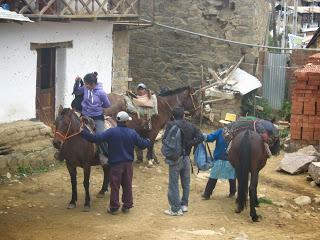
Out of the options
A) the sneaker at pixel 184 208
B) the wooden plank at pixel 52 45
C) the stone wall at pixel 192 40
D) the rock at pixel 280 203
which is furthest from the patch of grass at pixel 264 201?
the stone wall at pixel 192 40

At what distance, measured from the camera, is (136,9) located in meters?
14.3

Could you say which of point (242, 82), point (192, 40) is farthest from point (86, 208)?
point (192, 40)

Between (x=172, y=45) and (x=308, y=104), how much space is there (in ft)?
20.4

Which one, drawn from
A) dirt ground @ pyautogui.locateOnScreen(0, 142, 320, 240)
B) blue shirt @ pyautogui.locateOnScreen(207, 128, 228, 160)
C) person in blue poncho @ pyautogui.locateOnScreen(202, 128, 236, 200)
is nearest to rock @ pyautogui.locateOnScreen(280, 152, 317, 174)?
dirt ground @ pyautogui.locateOnScreen(0, 142, 320, 240)

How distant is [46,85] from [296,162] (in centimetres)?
573

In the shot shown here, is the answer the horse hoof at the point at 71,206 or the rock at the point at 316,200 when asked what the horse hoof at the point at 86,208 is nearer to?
the horse hoof at the point at 71,206

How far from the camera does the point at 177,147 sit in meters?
8.34

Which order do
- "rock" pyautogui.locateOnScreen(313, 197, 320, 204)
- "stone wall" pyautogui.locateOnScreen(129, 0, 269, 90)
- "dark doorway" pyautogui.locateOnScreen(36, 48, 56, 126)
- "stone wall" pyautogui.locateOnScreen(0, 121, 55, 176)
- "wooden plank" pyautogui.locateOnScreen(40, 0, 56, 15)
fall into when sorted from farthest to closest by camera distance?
"stone wall" pyautogui.locateOnScreen(129, 0, 269, 90) < "dark doorway" pyautogui.locateOnScreen(36, 48, 56, 126) < "wooden plank" pyautogui.locateOnScreen(40, 0, 56, 15) < "stone wall" pyautogui.locateOnScreen(0, 121, 55, 176) < "rock" pyautogui.locateOnScreen(313, 197, 320, 204)

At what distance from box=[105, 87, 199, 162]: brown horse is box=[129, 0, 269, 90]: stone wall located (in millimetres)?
4689

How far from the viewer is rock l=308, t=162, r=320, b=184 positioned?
35.3 feet

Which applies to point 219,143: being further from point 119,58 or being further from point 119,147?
point 119,58

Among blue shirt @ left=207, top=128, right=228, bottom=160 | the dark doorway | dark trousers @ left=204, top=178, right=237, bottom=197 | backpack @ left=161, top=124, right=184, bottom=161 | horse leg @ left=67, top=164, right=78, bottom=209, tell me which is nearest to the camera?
backpack @ left=161, top=124, right=184, bottom=161

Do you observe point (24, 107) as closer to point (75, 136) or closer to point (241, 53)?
point (75, 136)

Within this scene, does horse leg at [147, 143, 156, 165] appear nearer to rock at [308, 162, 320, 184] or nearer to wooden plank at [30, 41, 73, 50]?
wooden plank at [30, 41, 73, 50]
